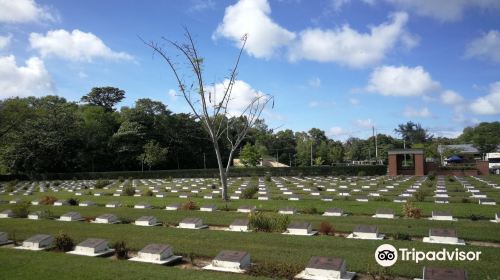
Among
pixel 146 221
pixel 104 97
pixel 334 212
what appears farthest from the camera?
pixel 104 97

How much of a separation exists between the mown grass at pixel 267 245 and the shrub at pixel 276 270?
33 cm

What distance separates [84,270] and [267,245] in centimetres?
389

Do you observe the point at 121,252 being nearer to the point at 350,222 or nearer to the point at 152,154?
the point at 350,222

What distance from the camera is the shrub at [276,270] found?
24.0 feet

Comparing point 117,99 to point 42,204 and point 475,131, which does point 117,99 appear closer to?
point 42,204

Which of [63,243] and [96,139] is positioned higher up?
[96,139]

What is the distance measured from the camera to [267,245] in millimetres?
9586

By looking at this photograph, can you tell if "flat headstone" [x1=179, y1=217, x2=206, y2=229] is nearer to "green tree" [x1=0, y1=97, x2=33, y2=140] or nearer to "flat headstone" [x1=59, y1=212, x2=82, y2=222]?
"flat headstone" [x1=59, y1=212, x2=82, y2=222]

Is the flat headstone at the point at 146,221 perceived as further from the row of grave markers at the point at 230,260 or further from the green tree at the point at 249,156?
the green tree at the point at 249,156

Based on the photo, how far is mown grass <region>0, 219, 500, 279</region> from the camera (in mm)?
7590

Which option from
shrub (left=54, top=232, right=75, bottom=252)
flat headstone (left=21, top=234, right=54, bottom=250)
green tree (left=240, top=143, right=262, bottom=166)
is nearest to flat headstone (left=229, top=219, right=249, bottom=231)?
shrub (left=54, top=232, right=75, bottom=252)

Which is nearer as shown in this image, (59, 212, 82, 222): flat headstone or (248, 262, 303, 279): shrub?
(248, 262, 303, 279): shrub

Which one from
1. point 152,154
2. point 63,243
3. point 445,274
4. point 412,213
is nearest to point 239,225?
point 63,243

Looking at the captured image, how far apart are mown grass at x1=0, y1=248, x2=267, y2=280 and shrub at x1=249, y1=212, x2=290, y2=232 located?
395 cm
